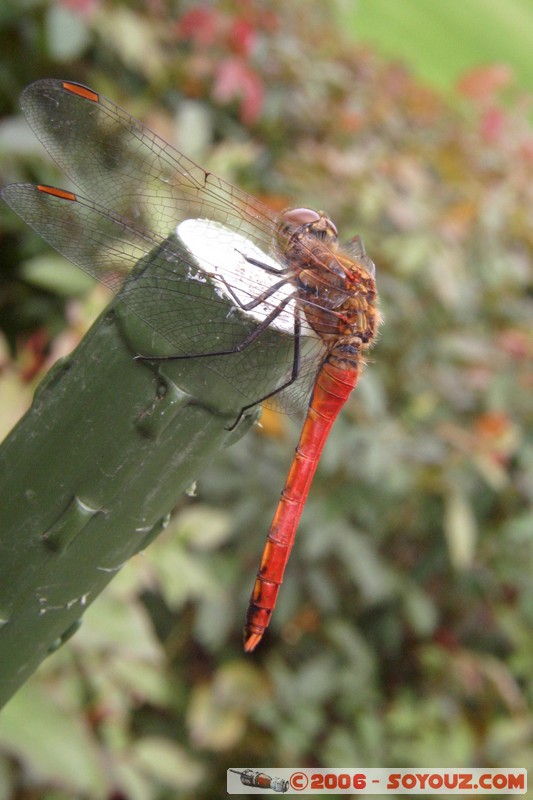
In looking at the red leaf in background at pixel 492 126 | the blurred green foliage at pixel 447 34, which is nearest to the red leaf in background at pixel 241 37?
the red leaf in background at pixel 492 126

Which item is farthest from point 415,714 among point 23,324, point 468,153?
point 468,153

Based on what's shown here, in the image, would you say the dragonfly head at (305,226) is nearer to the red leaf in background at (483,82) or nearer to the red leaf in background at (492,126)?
the red leaf in background at (492,126)

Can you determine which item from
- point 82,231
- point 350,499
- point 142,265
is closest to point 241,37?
point 350,499

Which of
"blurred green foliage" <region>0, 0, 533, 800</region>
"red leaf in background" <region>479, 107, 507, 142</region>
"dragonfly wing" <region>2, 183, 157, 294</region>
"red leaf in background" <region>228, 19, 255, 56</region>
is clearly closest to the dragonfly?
"dragonfly wing" <region>2, 183, 157, 294</region>

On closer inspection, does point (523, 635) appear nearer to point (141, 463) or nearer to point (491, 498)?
point (491, 498)

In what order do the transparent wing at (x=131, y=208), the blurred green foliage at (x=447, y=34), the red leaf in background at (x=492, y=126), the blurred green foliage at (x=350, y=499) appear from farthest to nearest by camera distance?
the blurred green foliage at (x=447, y=34) < the red leaf in background at (x=492, y=126) < the blurred green foliage at (x=350, y=499) < the transparent wing at (x=131, y=208)

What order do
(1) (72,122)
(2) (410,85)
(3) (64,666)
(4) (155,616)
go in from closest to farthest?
1. (1) (72,122)
2. (3) (64,666)
3. (4) (155,616)
4. (2) (410,85)
